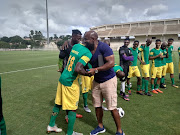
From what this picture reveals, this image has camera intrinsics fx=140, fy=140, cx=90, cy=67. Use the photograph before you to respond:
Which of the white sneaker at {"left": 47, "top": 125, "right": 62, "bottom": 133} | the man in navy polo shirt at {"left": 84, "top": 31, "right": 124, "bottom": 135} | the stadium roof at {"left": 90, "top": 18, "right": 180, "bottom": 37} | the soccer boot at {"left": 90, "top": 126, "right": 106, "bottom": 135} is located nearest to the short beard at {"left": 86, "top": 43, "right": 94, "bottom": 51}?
the man in navy polo shirt at {"left": 84, "top": 31, "right": 124, "bottom": 135}

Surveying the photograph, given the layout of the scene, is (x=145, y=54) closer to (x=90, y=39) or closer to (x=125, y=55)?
(x=125, y=55)

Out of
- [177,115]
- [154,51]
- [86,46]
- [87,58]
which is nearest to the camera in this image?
[87,58]

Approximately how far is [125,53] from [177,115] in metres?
2.59

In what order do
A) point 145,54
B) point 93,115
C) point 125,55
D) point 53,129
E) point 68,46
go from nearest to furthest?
1. point 53,129
2. point 68,46
3. point 93,115
4. point 125,55
5. point 145,54

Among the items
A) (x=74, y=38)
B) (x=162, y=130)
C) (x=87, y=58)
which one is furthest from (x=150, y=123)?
(x=74, y=38)

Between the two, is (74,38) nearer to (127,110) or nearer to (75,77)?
(75,77)

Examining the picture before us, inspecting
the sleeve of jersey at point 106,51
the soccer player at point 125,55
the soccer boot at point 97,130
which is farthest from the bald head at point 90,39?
the soccer player at point 125,55

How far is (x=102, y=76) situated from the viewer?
3.04 meters

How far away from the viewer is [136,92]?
20.6ft

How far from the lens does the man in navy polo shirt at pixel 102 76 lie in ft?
9.02

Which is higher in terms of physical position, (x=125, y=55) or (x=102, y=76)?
(x=125, y=55)

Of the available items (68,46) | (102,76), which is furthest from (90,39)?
(68,46)

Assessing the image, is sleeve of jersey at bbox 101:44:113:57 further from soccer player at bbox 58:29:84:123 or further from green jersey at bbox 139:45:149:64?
green jersey at bbox 139:45:149:64

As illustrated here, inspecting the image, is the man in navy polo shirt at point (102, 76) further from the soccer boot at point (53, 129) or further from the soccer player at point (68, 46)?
the soccer player at point (68, 46)
